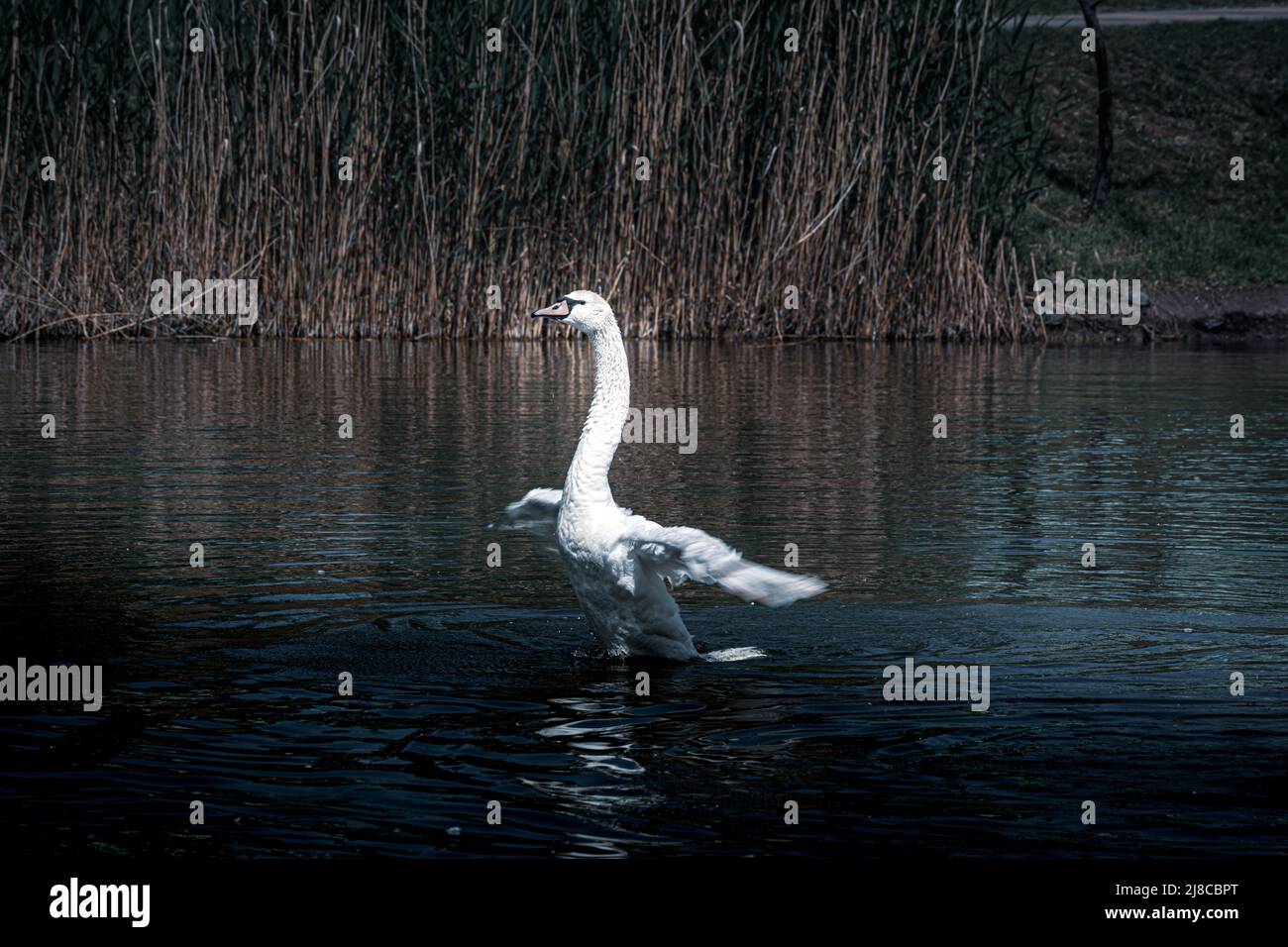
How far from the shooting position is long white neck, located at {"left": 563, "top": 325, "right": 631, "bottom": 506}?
5.89 meters

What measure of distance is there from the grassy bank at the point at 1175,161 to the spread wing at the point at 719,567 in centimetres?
1794

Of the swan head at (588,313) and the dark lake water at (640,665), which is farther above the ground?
the swan head at (588,313)

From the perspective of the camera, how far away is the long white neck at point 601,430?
232 inches

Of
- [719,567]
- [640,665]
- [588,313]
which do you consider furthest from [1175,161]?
[719,567]

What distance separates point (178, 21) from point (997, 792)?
49.9 feet

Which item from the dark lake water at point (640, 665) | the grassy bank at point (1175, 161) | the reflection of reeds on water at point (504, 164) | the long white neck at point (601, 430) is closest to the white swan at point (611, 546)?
the long white neck at point (601, 430)

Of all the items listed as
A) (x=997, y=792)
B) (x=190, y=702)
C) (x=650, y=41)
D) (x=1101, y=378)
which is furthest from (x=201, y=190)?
(x=997, y=792)

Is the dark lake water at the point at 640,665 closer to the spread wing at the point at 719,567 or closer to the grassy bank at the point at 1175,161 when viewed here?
the spread wing at the point at 719,567

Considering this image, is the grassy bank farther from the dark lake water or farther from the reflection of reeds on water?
the dark lake water

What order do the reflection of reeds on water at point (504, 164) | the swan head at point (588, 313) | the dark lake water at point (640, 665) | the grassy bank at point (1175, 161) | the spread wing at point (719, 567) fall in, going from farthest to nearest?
1. the grassy bank at point (1175, 161)
2. the reflection of reeds on water at point (504, 164)
3. the swan head at point (588, 313)
4. the spread wing at point (719, 567)
5. the dark lake water at point (640, 665)

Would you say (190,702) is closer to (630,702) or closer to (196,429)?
(630,702)

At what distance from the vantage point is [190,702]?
528 centimetres

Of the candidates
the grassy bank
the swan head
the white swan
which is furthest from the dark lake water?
the grassy bank

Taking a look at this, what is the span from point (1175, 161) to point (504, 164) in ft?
53.0
